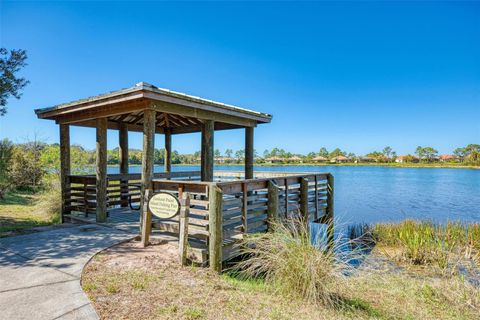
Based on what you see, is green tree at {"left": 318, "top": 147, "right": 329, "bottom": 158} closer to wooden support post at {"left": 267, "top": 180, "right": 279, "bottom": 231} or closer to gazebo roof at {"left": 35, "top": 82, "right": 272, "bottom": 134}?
gazebo roof at {"left": 35, "top": 82, "right": 272, "bottom": 134}

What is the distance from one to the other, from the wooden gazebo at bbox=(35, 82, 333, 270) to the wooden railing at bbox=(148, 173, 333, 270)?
2 centimetres

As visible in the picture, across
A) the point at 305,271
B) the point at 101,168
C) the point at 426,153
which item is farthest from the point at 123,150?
the point at 426,153

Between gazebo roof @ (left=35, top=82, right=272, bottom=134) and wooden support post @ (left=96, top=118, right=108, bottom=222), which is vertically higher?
gazebo roof @ (left=35, top=82, right=272, bottom=134)

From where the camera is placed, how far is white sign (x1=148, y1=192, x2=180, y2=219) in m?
4.05

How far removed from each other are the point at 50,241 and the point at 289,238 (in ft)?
14.2

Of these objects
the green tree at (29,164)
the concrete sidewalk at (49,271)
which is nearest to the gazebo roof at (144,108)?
the concrete sidewalk at (49,271)

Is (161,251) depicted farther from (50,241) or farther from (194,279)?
(50,241)

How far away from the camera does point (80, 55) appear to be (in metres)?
9.99

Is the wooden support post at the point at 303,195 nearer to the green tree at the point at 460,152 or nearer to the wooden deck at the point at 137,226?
the wooden deck at the point at 137,226

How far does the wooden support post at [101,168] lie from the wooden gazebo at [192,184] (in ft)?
0.07

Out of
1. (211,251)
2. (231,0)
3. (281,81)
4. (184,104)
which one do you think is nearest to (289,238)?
(211,251)

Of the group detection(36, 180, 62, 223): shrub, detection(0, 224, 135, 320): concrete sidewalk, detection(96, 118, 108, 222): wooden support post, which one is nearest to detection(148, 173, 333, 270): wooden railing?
detection(0, 224, 135, 320): concrete sidewalk

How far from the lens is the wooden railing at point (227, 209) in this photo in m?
3.98

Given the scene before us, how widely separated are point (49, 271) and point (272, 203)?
3764 millimetres
